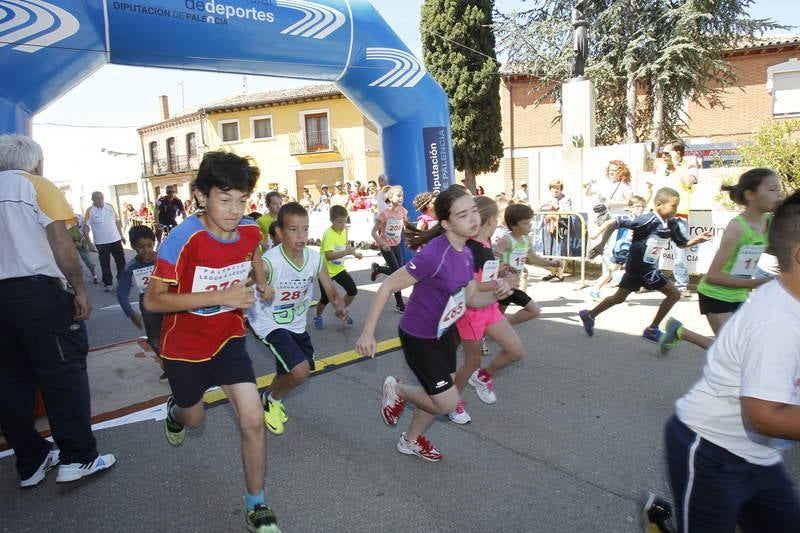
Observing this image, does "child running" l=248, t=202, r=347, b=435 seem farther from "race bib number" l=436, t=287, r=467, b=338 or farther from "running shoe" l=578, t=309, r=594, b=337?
"running shoe" l=578, t=309, r=594, b=337

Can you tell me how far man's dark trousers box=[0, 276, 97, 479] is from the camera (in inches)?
120

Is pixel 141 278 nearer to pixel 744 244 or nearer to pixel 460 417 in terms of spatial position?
pixel 460 417

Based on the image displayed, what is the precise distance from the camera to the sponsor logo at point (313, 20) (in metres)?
7.49

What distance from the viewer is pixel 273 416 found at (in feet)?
12.3

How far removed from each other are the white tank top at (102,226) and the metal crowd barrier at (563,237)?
8.11 metres

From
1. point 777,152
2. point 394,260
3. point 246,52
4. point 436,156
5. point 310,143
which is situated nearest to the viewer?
point 246,52

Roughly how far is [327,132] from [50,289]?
105ft

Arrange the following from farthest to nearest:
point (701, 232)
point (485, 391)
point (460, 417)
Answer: point (701, 232) → point (485, 391) → point (460, 417)

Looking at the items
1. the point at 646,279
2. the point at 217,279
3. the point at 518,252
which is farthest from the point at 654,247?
the point at 217,279

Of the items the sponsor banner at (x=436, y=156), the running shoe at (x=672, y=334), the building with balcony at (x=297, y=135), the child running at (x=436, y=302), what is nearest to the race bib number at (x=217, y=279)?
the child running at (x=436, y=302)

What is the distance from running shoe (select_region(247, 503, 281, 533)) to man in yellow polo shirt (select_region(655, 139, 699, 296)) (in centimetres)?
689

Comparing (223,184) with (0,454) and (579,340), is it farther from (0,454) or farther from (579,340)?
(579,340)

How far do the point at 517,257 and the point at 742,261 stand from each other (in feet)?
6.24

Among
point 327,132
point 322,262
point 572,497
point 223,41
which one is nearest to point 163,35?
point 223,41
